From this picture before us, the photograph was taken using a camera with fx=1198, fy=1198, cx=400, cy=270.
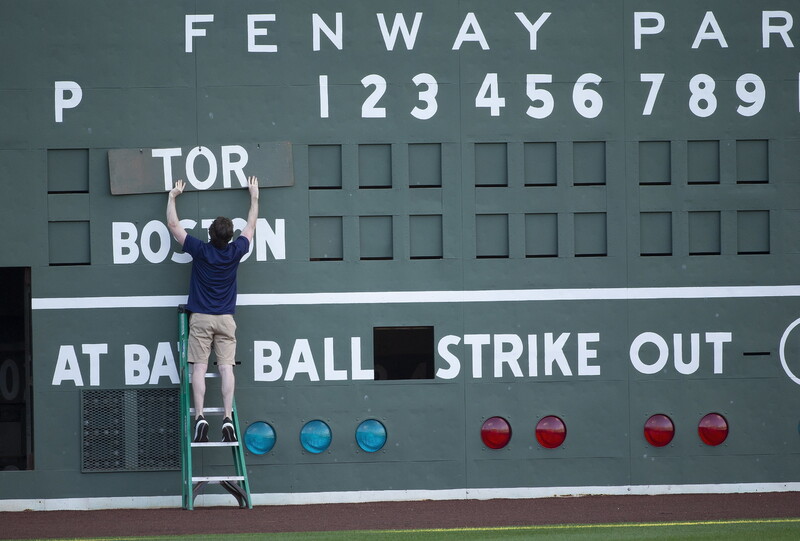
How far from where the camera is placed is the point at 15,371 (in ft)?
29.8

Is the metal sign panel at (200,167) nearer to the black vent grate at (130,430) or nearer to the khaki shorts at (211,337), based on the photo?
the khaki shorts at (211,337)

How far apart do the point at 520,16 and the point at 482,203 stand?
148cm

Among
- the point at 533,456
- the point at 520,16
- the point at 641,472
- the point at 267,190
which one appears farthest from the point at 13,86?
the point at 641,472

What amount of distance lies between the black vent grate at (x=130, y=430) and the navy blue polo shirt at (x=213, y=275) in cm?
75

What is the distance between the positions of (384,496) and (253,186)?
2.55 m

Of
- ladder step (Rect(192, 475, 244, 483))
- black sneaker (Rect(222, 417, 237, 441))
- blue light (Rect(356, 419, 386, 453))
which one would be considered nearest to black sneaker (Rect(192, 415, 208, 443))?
black sneaker (Rect(222, 417, 237, 441))

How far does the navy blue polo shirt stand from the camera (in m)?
8.76

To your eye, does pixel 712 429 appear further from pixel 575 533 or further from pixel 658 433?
pixel 575 533

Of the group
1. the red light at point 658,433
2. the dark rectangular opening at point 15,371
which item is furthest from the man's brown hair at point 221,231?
the red light at point 658,433

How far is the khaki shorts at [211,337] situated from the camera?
883 cm

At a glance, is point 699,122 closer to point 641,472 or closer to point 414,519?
Result: point 641,472

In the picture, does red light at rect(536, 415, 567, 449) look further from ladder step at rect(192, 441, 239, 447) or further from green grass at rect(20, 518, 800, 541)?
ladder step at rect(192, 441, 239, 447)

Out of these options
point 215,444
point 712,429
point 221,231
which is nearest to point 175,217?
point 221,231

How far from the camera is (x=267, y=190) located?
9125mm
